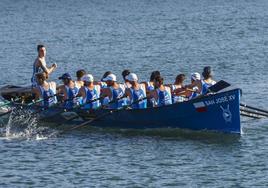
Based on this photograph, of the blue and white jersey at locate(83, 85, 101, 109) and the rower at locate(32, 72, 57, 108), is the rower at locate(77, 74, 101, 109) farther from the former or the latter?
the rower at locate(32, 72, 57, 108)

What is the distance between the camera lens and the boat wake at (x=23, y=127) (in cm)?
3125

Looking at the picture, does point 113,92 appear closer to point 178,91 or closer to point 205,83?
point 178,91

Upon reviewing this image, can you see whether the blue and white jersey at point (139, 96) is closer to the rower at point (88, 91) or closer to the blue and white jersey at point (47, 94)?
the rower at point (88, 91)

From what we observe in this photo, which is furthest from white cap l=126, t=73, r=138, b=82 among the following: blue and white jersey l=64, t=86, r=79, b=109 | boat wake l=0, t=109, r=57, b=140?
boat wake l=0, t=109, r=57, b=140

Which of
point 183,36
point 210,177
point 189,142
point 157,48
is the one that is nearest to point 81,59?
point 157,48

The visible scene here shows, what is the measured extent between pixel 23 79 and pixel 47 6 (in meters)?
40.1

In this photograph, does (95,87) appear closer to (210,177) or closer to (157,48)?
(210,177)

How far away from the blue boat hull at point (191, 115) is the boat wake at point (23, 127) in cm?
173

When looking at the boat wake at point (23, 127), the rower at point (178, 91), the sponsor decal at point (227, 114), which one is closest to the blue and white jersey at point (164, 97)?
the rower at point (178, 91)

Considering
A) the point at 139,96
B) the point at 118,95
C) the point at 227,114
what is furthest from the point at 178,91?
the point at 227,114

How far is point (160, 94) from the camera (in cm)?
3067

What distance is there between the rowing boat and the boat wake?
2.35 ft

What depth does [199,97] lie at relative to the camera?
29344 millimetres

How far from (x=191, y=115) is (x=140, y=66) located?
1637 centimetres
